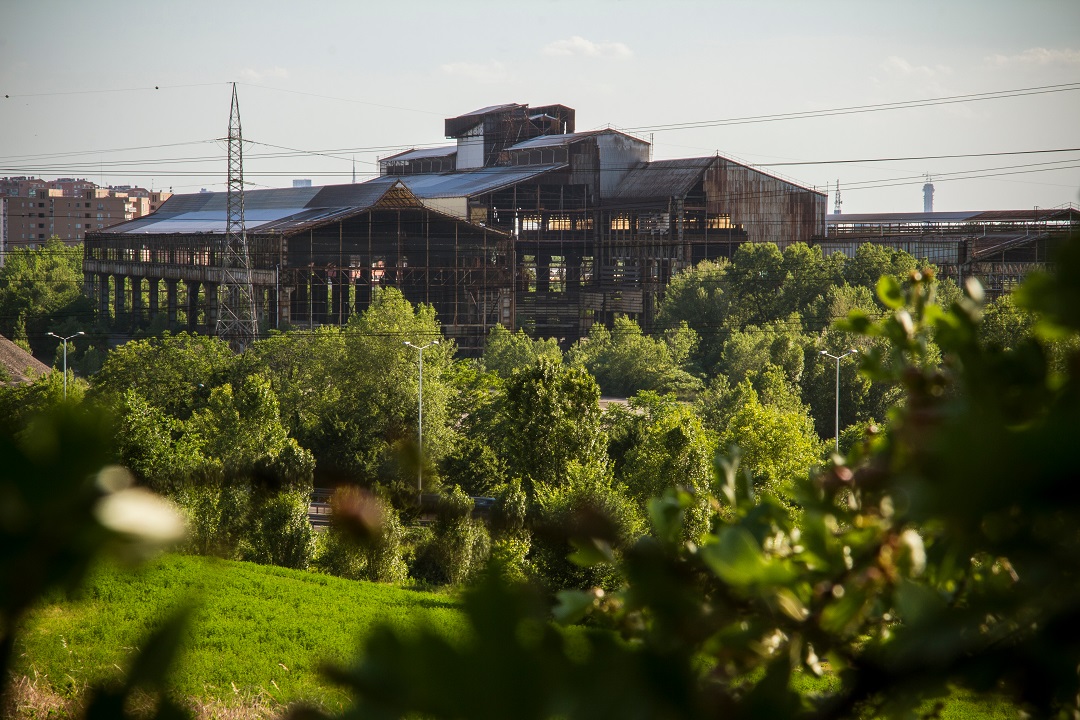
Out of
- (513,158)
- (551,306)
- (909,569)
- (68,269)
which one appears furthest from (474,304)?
(909,569)

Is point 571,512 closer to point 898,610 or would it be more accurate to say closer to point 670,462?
point 898,610

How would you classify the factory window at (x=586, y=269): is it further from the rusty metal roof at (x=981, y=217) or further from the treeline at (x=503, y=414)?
the rusty metal roof at (x=981, y=217)

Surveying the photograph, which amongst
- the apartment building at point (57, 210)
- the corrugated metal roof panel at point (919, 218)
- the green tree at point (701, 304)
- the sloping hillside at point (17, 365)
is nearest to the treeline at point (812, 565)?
the sloping hillside at point (17, 365)

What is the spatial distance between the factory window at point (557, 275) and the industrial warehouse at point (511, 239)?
0.24 feet

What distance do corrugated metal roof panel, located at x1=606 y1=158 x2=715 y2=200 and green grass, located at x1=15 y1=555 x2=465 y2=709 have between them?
21.9 meters

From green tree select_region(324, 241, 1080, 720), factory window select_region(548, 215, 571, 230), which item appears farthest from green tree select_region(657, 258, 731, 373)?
green tree select_region(324, 241, 1080, 720)

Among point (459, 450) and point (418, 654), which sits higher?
point (418, 654)

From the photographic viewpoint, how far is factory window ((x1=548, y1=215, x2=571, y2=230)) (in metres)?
31.0

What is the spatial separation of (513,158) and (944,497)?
33497 mm

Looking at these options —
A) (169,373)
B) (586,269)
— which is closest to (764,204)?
(586,269)

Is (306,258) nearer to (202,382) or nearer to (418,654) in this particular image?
(202,382)

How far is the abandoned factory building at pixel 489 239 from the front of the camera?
26.3 meters

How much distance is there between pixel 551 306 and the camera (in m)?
31.4

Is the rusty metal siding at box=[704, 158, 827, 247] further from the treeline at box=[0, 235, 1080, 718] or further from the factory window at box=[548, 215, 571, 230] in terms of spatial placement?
the treeline at box=[0, 235, 1080, 718]
